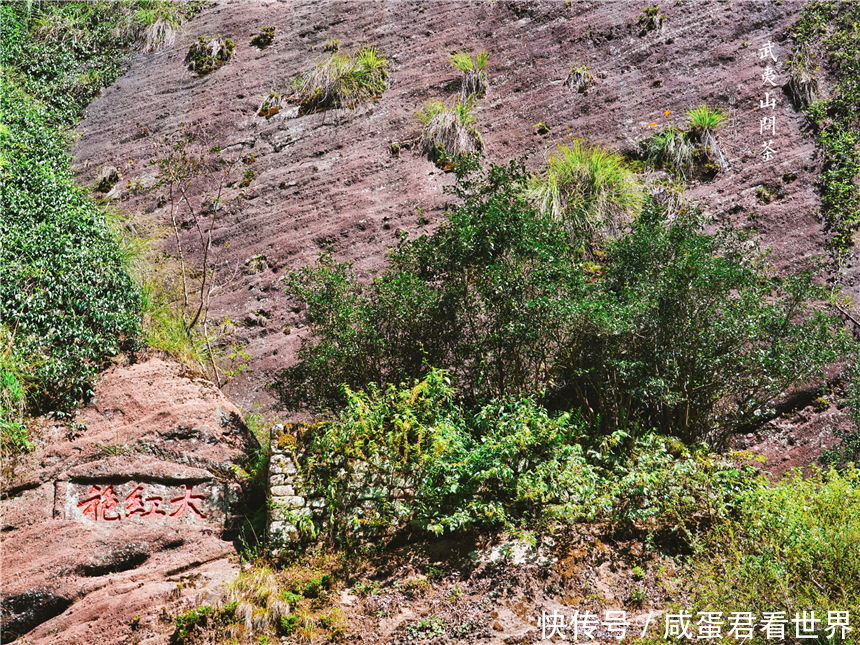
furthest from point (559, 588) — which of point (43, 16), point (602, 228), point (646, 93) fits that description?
point (43, 16)

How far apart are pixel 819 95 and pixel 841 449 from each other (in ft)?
16.5

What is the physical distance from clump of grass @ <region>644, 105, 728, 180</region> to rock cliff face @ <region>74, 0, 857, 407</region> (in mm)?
196

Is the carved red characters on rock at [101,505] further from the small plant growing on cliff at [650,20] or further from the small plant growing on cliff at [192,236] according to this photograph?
the small plant growing on cliff at [650,20]

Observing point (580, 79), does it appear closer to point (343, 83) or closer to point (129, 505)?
point (343, 83)

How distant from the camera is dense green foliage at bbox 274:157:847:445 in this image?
18.7 ft

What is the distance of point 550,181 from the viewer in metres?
8.46

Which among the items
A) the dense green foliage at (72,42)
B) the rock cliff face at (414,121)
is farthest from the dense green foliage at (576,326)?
the dense green foliage at (72,42)

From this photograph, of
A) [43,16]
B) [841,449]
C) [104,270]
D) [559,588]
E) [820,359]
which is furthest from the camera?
[43,16]

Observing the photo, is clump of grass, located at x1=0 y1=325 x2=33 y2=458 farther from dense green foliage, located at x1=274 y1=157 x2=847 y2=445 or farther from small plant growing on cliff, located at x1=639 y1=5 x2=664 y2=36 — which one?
small plant growing on cliff, located at x1=639 y1=5 x2=664 y2=36

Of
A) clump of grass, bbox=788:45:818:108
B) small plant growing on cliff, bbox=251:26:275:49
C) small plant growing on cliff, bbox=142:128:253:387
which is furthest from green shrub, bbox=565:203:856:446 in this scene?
small plant growing on cliff, bbox=251:26:275:49

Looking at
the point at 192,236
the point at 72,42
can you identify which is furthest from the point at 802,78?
the point at 72,42

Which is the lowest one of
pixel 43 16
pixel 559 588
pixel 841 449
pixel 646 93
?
pixel 841 449

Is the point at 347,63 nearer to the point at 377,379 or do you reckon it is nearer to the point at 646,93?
the point at 646,93

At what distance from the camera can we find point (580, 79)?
9.85 metres
